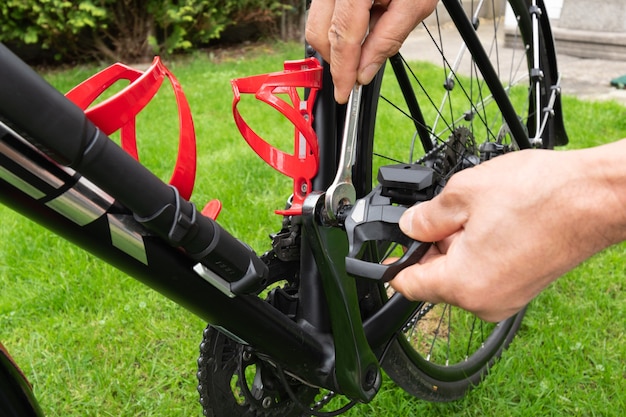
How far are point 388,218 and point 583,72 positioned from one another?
4.67 m

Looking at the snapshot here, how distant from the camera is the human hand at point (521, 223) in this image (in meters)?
0.64

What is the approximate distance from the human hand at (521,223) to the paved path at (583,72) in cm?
353

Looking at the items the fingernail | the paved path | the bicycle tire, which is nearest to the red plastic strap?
the fingernail

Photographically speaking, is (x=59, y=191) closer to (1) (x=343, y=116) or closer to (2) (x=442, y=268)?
(2) (x=442, y=268)

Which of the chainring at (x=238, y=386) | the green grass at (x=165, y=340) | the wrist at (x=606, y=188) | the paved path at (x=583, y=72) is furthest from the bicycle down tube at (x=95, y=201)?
the paved path at (x=583, y=72)

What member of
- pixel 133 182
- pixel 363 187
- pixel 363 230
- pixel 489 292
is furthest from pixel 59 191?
pixel 363 187

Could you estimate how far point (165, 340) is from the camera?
1.94m

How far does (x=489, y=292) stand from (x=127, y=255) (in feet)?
1.68

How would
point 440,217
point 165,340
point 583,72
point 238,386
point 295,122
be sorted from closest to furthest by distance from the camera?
1. point 440,217
2. point 295,122
3. point 238,386
4. point 165,340
5. point 583,72

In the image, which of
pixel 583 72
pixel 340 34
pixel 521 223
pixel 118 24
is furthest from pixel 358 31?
pixel 118 24

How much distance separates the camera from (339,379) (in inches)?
47.3

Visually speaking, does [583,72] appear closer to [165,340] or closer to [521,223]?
[165,340]

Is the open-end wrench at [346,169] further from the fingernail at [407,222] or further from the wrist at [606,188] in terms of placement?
the wrist at [606,188]

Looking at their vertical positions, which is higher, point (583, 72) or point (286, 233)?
point (286, 233)
